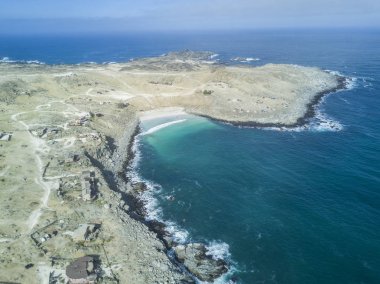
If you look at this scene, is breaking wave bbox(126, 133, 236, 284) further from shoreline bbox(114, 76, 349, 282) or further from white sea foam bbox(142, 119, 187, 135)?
white sea foam bbox(142, 119, 187, 135)

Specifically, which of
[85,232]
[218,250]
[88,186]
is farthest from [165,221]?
[88,186]

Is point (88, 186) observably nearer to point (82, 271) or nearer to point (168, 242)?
point (168, 242)

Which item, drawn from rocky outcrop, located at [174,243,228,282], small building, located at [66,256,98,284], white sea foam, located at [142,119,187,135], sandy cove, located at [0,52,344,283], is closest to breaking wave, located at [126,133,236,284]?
rocky outcrop, located at [174,243,228,282]

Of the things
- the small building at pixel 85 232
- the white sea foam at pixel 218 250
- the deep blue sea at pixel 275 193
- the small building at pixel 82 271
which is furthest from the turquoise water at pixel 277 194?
the small building at pixel 82 271

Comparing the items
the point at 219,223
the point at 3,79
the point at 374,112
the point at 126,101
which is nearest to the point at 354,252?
the point at 219,223

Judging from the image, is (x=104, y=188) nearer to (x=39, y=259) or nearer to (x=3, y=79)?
(x=39, y=259)
